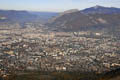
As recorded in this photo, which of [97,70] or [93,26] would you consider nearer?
[97,70]

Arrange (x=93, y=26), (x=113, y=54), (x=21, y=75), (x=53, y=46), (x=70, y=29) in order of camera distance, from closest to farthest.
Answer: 1. (x=21, y=75)
2. (x=113, y=54)
3. (x=53, y=46)
4. (x=70, y=29)
5. (x=93, y=26)

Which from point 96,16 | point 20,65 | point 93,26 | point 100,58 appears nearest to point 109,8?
point 96,16

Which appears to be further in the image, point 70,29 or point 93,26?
point 93,26

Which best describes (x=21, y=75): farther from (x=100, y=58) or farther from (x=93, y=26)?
(x=93, y=26)

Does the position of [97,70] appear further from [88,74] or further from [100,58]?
[100,58]

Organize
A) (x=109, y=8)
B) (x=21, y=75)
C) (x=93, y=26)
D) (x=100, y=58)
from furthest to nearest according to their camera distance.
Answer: (x=109, y=8) < (x=93, y=26) < (x=100, y=58) < (x=21, y=75)

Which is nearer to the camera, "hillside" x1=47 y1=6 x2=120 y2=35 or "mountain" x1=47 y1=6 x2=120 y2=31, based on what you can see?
"hillside" x1=47 y1=6 x2=120 y2=35

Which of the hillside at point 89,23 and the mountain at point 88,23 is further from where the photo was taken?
the mountain at point 88,23

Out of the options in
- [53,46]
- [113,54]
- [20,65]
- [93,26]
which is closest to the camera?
[20,65]

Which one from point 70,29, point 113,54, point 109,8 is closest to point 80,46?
point 113,54
